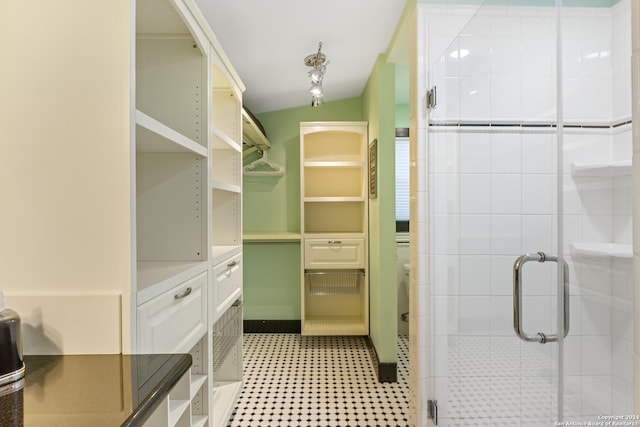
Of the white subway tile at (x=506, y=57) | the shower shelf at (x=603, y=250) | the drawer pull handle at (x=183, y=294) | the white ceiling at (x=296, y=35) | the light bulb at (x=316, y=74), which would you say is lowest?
the drawer pull handle at (x=183, y=294)

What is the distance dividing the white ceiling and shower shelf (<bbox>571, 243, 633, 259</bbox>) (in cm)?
157

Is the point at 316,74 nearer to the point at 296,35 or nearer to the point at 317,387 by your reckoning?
the point at 296,35

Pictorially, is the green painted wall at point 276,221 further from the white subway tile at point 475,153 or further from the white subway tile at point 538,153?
the white subway tile at point 538,153

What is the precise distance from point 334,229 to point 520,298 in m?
2.36

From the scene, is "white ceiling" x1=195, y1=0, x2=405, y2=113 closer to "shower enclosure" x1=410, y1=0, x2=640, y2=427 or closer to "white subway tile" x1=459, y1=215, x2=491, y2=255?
"shower enclosure" x1=410, y1=0, x2=640, y2=427

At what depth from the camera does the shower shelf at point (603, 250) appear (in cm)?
117

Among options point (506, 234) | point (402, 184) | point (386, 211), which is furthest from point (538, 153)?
point (402, 184)

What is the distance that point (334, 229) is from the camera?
355cm

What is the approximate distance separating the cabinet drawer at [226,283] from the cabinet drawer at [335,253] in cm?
103

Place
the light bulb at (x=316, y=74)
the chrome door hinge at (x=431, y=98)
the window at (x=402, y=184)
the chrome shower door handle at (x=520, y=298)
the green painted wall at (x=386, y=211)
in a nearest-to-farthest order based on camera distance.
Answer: the chrome shower door handle at (x=520, y=298) → the chrome door hinge at (x=431, y=98) → the light bulb at (x=316, y=74) → the green painted wall at (x=386, y=211) → the window at (x=402, y=184)

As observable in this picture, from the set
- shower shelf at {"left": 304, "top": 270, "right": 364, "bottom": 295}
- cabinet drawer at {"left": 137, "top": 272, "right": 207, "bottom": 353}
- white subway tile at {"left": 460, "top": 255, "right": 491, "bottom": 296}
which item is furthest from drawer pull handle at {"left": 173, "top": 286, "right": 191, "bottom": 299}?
shower shelf at {"left": 304, "top": 270, "right": 364, "bottom": 295}

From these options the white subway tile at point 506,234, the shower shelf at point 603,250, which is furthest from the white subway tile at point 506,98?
the shower shelf at point 603,250

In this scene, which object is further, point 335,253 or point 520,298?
point 335,253

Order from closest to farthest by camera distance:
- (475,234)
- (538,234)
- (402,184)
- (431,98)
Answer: (538,234) → (475,234) → (431,98) → (402,184)
